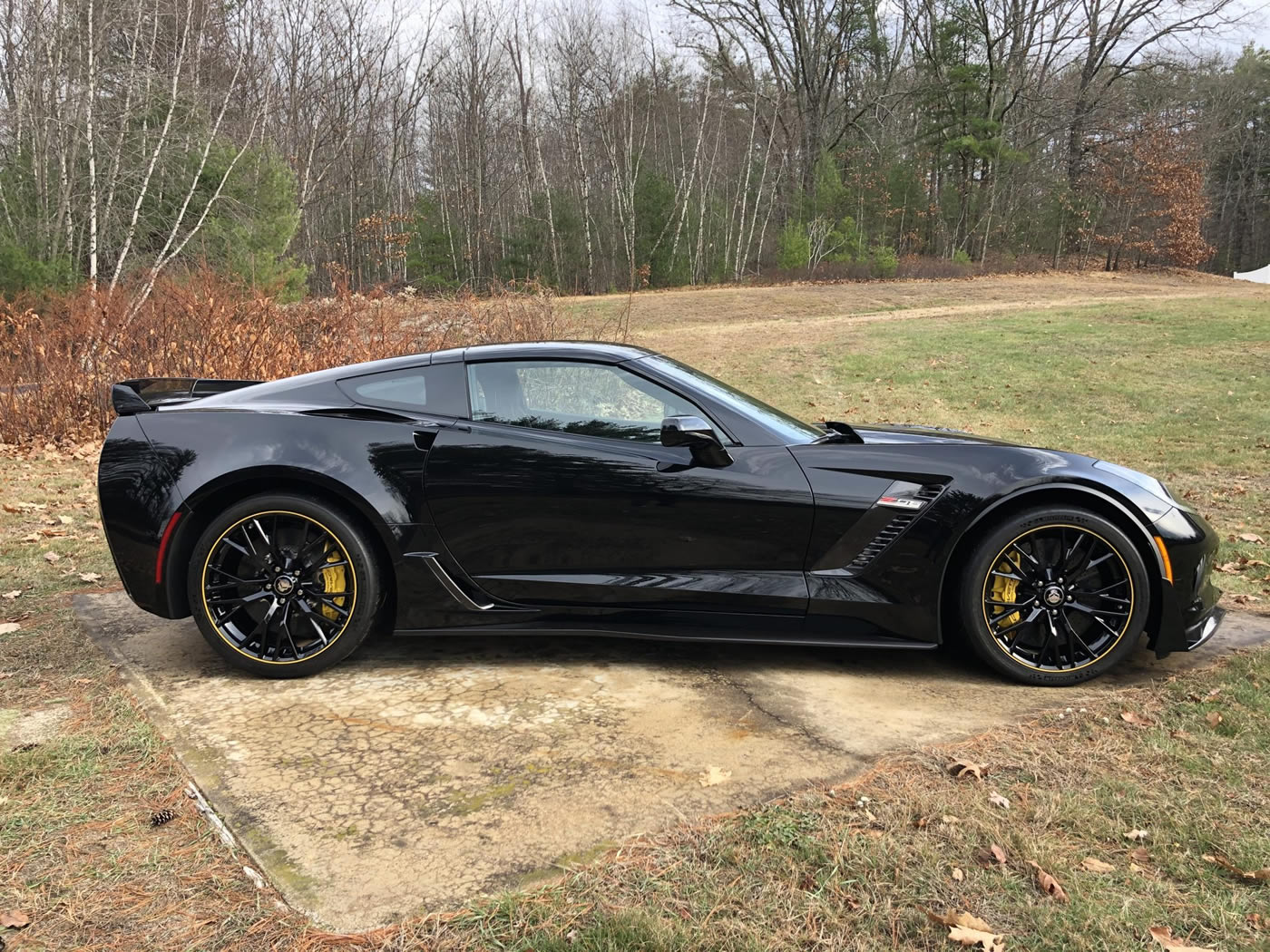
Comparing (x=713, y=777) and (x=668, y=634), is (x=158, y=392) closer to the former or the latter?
(x=668, y=634)

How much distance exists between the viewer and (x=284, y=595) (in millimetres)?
3439

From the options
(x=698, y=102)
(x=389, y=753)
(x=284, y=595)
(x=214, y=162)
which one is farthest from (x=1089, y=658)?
(x=698, y=102)

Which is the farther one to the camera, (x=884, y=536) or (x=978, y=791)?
(x=884, y=536)

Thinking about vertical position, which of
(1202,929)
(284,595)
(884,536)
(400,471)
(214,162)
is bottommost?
(1202,929)

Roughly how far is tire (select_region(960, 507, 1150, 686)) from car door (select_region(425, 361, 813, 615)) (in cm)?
69

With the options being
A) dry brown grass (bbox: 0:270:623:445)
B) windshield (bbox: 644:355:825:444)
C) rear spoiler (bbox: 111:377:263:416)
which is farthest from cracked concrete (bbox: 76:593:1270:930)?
dry brown grass (bbox: 0:270:623:445)

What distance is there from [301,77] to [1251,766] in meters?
25.5

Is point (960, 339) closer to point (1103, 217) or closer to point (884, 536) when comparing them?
point (884, 536)

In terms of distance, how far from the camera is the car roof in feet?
11.9

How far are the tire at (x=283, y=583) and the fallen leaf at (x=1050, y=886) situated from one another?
7.93 ft

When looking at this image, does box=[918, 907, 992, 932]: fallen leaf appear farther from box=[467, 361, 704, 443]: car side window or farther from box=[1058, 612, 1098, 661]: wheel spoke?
box=[467, 361, 704, 443]: car side window

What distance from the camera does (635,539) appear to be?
3412 mm

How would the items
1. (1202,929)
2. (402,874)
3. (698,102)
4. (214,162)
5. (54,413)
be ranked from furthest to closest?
(698,102) → (214,162) → (54,413) → (402,874) → (1202,929)

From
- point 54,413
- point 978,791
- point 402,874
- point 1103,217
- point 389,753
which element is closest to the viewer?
point 402,874
